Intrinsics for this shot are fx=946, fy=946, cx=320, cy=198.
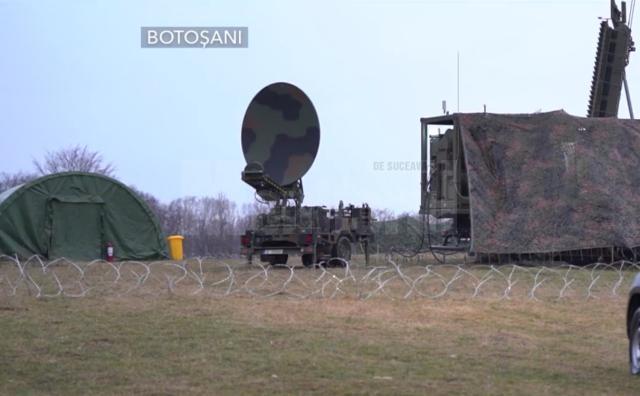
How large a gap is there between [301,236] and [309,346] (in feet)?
44.7

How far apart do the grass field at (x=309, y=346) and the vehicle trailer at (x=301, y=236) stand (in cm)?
856

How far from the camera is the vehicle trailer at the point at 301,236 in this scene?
24375 millimetres

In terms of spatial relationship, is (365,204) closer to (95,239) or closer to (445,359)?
(95,239)

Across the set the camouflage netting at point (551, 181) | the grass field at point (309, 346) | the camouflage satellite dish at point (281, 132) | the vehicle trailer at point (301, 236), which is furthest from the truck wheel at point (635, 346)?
the camouflage netting at point (551, 181)

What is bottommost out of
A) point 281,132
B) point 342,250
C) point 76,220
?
point 342,250

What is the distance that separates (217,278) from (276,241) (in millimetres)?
4026

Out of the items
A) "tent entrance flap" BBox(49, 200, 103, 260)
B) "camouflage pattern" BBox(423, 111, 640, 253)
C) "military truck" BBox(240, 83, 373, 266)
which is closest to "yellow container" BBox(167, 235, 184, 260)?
"tent entrance flap" BBox(49, 200, 103, 260)

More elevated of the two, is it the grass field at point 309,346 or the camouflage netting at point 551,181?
the camouflage netting at point 551,181

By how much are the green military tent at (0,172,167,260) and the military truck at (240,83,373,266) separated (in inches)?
230

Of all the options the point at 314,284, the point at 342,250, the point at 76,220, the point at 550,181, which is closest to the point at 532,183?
the point at 550,181

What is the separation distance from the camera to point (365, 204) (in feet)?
88.2

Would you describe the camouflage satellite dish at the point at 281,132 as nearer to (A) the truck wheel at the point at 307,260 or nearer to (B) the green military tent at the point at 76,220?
(A) the truck wheel at the point at 307,260

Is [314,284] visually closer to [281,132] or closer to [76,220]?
[281,132]

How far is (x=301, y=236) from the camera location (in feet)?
79.8
